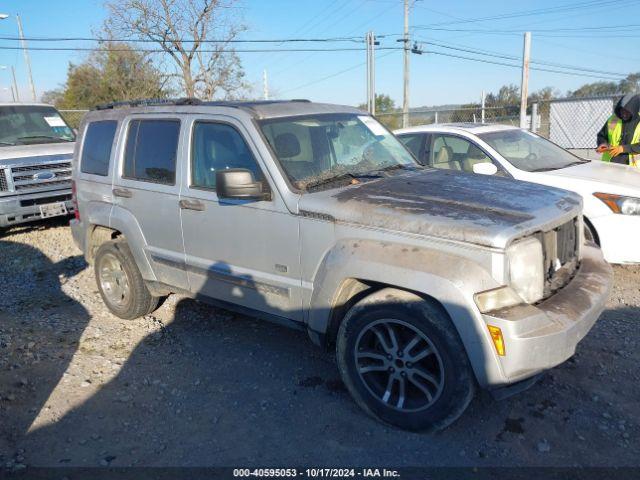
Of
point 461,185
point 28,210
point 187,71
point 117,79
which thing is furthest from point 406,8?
point 461,185

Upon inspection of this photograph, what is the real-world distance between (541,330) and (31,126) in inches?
373

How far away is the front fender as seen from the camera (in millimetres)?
2656

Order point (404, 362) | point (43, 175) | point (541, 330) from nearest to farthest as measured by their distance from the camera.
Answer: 1. point (541, 330)
2. point (404, 362)
3. point (43, 175)

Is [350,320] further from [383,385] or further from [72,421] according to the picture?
[72,421]

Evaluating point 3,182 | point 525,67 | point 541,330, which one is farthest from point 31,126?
point 525,67

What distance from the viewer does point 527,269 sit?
2.81 metres

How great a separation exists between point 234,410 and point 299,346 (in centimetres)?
99

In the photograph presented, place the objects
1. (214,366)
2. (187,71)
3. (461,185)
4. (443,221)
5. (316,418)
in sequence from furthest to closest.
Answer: (187,71), (214,366), (461,185), (316,418), (443,221)

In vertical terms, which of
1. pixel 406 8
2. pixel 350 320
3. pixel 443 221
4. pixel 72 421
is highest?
pixel 406 8

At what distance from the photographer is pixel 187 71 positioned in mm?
23734

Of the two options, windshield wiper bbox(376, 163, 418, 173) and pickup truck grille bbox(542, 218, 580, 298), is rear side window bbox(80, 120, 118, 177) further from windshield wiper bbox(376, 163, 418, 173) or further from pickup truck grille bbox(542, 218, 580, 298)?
pickup truck grille bbox(542, 218, 580, 298)

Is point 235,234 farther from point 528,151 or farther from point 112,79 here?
point 112,79

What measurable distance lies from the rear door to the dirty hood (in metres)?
1.38

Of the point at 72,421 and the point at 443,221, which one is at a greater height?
the point at 443,221
